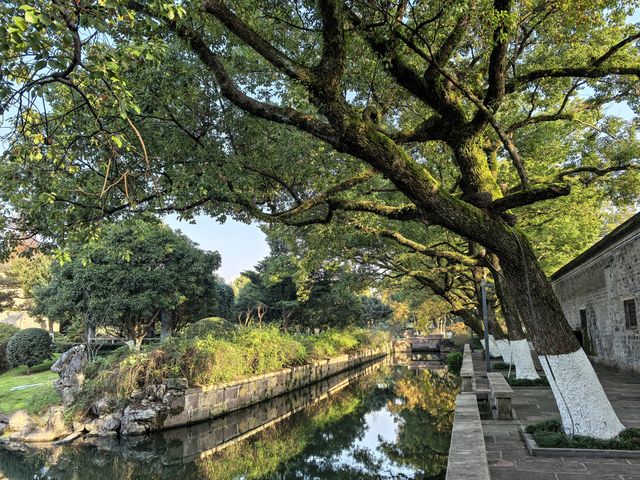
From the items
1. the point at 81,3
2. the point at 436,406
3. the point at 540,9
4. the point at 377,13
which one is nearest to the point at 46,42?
the point at 81,3

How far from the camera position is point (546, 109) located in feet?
34.3

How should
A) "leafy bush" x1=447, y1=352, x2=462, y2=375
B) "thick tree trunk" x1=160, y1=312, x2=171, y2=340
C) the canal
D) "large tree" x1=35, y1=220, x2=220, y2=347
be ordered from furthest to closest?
"thick tree trunk" x1=160, y1=312, x2=171, y2=340, "leafy bush" x1=447, y1=352, x2=462, y2=375, "large tree" x1=35, y1=220, x2=220, y2=347, the canal

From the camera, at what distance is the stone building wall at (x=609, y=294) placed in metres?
11.5

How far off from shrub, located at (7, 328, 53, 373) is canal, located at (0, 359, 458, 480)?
791cm

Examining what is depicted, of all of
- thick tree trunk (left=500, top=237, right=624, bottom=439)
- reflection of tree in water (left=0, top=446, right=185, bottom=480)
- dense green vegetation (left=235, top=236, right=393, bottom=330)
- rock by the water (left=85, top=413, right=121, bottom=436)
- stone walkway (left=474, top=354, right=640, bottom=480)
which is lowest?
reflection of tree in water (left=0, top=446, right=185, bottom=480)

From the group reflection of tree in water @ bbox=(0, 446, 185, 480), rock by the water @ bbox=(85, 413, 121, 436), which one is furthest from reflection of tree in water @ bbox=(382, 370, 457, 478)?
rock by the water @ bbox=(85, 413, 121, 436)

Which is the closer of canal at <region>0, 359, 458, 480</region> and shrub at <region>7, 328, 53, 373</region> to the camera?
canal at <region>0, 359, 458, 480</region>

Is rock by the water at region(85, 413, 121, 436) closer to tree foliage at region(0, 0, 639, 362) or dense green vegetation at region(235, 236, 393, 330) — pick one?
tree foliage at region(0, 0, 639, 362)

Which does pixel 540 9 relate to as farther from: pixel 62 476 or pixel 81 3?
pixel 62 476

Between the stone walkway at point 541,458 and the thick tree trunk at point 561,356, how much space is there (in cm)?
54

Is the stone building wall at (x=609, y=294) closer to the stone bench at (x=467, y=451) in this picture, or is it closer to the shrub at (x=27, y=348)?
the stone bench at (x=467, y=451)

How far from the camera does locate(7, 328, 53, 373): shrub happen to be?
1529cm

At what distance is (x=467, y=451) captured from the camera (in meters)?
3.84

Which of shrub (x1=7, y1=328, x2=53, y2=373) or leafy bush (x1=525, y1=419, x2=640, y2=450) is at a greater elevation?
shrub (x1=7, y1=328, x2=53, y2=373)
